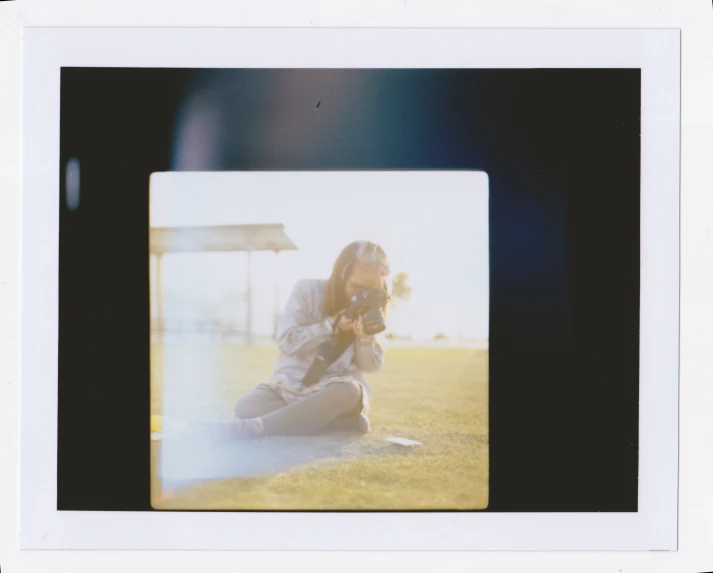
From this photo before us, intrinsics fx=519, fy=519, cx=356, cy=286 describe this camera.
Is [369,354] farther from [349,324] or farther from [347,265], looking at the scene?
[347,265]

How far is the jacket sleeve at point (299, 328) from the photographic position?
4.18 ft

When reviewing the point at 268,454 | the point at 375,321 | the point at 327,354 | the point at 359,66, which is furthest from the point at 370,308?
the point at 359,66

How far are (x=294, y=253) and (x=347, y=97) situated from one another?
1.34ft

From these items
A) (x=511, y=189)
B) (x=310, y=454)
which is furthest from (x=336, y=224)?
(x=310, y=454)

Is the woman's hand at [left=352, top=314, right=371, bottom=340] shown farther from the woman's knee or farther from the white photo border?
the white photo border

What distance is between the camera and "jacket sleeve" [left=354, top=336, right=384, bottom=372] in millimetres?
1292

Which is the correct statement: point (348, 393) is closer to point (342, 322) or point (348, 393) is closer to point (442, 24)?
point (342, 322)

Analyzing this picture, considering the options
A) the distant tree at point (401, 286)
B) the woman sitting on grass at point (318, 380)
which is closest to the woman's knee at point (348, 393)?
the woman sitting on grass at point (318, 380)

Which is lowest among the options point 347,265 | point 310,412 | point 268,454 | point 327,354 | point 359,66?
point 268,454

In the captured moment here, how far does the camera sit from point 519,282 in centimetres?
130

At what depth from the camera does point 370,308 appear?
4.21 ft

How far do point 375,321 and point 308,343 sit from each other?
0.57 feet

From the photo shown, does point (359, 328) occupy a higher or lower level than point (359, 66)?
lower

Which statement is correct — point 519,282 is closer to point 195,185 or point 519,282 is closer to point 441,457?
point 441,457
